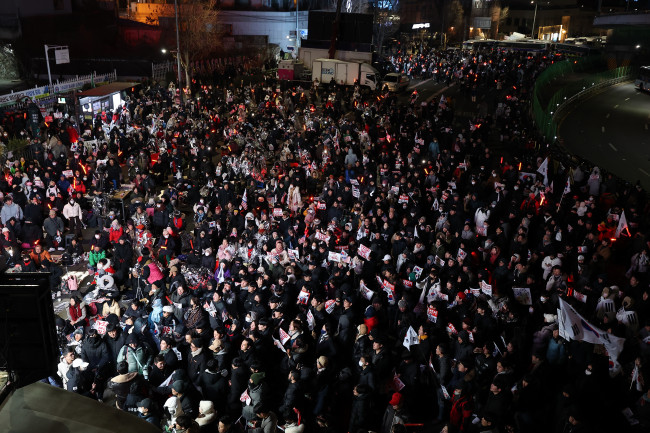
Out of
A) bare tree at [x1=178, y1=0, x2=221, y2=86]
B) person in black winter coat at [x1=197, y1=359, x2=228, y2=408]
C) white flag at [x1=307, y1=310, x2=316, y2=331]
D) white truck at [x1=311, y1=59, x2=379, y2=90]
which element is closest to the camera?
person in black winter coat at [x1=197, y1=359, x2=228, y2=408]

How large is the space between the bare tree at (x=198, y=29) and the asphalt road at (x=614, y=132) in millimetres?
27537

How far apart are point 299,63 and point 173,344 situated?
113 feet

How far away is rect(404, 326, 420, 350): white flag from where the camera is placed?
A: 8.23 meters

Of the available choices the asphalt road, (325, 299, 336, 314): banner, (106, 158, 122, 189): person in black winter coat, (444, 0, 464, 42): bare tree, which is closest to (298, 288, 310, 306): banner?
(325, 299, 336, 314): banner

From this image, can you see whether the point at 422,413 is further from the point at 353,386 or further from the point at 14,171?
the point at 14,171

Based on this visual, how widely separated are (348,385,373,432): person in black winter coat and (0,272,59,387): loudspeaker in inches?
156

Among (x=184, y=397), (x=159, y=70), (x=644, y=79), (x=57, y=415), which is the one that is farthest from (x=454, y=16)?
(x=57, y=415)

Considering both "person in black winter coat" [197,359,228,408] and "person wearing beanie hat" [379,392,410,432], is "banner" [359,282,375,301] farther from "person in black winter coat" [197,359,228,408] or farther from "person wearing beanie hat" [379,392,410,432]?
"person in black winter coat" [197,359,228,408]

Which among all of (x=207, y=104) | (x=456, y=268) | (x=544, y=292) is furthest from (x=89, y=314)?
(x=207, y=104)

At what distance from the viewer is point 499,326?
858 cm

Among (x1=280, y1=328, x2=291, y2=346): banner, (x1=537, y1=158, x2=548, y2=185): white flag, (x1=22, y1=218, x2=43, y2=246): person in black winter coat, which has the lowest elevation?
(x1=22, y1=218, x2=43, y2=246): person in black winter coat

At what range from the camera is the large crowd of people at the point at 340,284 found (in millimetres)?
7250

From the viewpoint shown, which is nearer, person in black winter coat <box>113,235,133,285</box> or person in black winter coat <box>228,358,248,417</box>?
person in black winter coat <box>228,358,248,417</box>

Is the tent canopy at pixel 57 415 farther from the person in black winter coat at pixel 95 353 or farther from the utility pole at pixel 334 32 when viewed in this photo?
the utility pole at pixel 334 32
